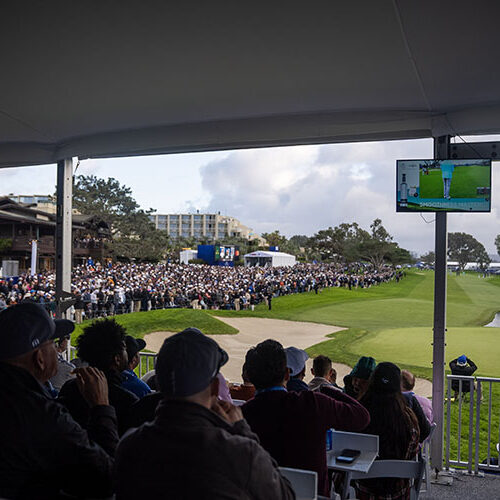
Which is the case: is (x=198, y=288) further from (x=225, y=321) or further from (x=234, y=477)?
(x=234, y=477)

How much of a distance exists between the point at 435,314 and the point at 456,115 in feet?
5.41

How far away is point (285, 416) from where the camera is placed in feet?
5.48

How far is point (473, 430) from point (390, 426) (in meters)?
3.61

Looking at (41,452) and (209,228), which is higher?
(209,228)

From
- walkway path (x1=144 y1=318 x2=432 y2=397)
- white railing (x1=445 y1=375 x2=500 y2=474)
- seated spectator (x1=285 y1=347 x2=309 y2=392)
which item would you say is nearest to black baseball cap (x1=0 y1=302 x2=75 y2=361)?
seated spectator (x1=285 y1=347 x2=309 y2=392)

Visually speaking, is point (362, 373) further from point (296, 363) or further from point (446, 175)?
point (446, 175)

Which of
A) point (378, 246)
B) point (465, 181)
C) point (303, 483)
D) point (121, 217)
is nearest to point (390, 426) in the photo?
point (303, 483)

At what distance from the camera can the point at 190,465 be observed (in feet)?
3.21

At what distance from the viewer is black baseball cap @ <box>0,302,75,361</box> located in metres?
1.31

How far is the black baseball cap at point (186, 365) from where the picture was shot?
1.07 metres

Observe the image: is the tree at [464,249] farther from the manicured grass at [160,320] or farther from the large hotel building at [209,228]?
the manicured grass at [160,320]

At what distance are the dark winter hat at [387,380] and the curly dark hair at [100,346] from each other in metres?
1.16

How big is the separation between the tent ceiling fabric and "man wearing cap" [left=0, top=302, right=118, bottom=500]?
191 cm

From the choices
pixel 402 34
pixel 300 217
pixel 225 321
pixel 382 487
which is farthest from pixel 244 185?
pixel 382 487
